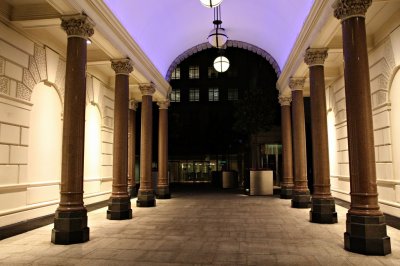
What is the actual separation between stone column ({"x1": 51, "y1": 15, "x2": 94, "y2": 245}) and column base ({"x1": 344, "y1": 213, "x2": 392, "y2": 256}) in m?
5.08

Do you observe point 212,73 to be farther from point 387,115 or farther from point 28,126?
point 28,126

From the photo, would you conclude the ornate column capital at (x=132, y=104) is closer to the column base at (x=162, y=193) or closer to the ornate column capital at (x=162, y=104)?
the ornate column capital at (x=162, y=104)

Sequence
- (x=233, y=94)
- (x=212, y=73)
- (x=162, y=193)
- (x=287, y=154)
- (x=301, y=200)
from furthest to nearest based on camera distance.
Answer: (x=212, y=73) → (x=233, y=94) → (x=162, y=193) → (x=287, y=154) → (x=301, y=200)

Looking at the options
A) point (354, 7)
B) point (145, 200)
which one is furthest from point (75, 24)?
point (145, 200)

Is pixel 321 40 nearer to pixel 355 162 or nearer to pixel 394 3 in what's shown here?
pixel 394 3

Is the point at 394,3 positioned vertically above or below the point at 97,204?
above

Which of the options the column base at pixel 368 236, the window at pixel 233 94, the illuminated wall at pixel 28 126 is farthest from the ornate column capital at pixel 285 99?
the window at pixel 233 94

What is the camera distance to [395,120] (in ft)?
29.0

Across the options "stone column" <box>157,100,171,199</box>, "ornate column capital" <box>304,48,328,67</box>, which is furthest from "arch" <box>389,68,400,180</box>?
"stone column" <box>157,100,171,199</box>

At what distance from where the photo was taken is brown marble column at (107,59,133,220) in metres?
9.58

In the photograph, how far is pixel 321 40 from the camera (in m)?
9.05

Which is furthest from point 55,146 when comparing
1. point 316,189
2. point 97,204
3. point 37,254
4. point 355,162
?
point 355,162

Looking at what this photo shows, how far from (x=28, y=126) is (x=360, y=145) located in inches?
315

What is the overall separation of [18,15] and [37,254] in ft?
18.2
